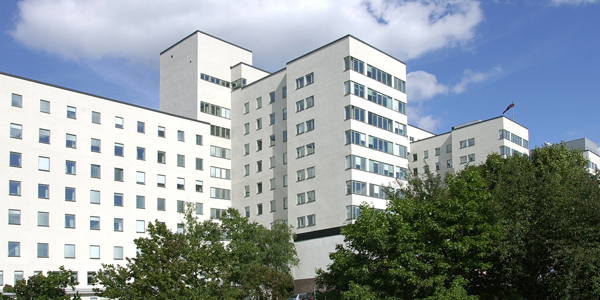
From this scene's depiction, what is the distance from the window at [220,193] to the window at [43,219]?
75.1 ft

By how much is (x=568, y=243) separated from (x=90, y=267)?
170 feet

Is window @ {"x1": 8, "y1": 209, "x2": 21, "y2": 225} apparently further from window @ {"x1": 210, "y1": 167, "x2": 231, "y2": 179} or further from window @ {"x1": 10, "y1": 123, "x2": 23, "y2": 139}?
window @ {"x1": 210, "y1": 167, "x2": 231, "y2": 179}

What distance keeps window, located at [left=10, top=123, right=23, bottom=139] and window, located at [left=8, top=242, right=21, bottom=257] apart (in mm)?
11447

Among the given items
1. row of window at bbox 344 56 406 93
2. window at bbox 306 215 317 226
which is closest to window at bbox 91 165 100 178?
window at bbox 306 215 317 226

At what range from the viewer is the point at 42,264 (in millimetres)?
64188

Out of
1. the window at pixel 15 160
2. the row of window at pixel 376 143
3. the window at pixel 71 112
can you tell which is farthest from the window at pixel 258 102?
the window at pixel 15 160

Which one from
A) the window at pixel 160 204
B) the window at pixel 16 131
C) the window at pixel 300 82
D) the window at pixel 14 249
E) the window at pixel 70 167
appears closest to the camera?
the window at pixel 14 249

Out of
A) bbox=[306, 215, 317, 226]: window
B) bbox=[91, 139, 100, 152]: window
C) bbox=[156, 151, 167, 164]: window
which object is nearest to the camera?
bbox=[91, 139, 100, 152]: window

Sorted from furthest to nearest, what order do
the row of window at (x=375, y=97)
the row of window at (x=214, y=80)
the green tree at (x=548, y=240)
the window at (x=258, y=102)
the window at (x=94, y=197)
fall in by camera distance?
the row of window at (x=214, y=80), the window at (x=258, y=102), the row of window at (x=375, y=97), the window at (x=94, y=197), the green tree at (x=548, y=240)

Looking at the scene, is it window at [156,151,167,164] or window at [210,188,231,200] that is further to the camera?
window at [210,188,231,200]

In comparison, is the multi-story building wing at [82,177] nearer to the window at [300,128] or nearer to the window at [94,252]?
the window at [94,252]

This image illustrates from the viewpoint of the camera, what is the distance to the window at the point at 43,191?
65.8m

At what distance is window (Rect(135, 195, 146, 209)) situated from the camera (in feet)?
241

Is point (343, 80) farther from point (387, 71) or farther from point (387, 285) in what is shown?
point (387, 285)
